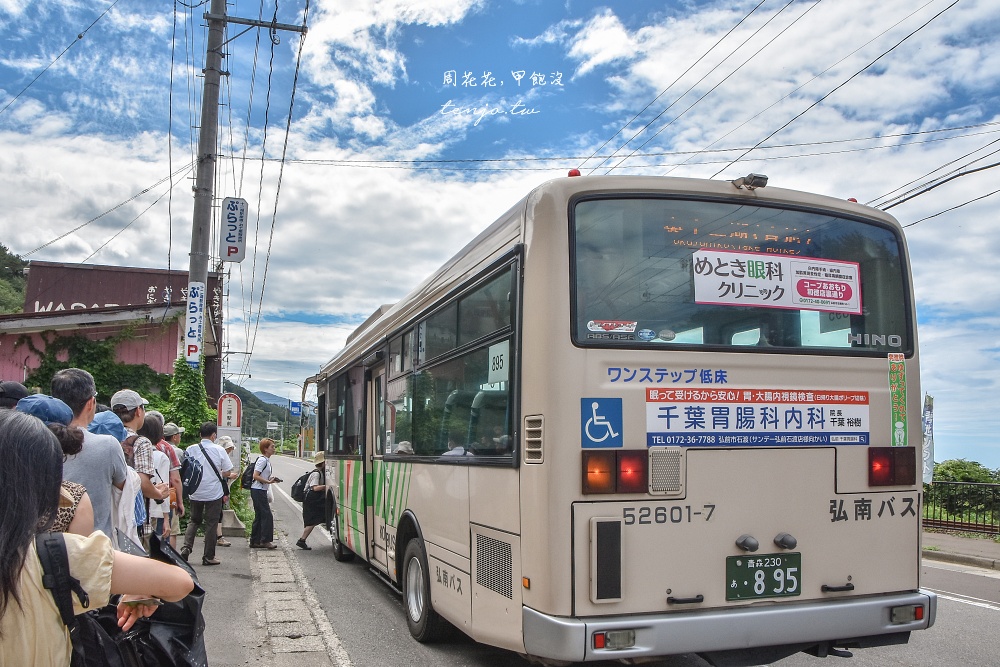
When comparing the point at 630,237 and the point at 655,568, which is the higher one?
the point at 630,237

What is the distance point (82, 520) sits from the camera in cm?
280

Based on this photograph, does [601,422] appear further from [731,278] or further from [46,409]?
[46,409]

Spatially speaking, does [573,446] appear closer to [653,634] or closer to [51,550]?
[653,634]

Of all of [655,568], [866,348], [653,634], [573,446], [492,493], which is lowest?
[653,634]

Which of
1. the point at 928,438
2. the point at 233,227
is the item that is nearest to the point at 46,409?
the point at 233,227

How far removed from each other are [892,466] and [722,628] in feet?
5.35

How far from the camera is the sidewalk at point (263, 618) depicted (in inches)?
247

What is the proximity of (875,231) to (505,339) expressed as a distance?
263cm

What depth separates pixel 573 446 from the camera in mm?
4398

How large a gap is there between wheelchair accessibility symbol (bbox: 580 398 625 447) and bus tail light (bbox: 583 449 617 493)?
0.18 ft

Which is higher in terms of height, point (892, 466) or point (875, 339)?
point (875, 339)

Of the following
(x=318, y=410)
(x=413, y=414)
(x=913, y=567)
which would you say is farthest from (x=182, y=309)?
(x=913, y=567)

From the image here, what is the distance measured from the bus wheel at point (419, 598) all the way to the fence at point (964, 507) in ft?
41.0

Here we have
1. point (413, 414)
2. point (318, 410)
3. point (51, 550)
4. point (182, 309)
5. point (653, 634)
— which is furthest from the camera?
point (182, 309)
